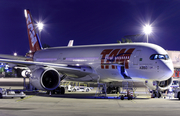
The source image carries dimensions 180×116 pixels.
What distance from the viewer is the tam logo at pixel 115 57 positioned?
22.9m

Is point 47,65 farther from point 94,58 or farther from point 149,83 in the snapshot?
point 149,83

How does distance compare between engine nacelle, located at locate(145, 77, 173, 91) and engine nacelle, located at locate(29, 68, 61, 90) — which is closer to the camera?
engine nacelle, located at locate(145, 77, 173, 91)

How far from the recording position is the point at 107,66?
24.1 metres

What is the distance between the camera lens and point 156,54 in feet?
70.6

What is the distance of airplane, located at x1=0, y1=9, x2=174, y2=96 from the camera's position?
21.5 m

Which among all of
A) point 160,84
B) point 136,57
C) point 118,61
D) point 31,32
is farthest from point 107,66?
point 31,32

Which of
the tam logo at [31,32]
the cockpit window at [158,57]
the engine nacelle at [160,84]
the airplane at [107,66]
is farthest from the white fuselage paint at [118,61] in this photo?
the tam logo at [31,32]

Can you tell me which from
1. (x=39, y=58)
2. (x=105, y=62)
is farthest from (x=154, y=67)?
(x=39, y=58)

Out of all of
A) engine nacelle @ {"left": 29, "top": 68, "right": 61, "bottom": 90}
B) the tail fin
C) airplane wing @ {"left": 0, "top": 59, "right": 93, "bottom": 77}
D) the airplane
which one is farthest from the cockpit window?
the tail fin

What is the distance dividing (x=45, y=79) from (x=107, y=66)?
5.58m

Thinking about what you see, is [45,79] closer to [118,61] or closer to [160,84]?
[118,61]

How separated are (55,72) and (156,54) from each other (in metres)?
8.22

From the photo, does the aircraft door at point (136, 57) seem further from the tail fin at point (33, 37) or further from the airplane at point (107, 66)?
the tail fin at point (33, 37)

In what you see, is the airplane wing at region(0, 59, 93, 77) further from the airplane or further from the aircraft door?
the aircraft door
